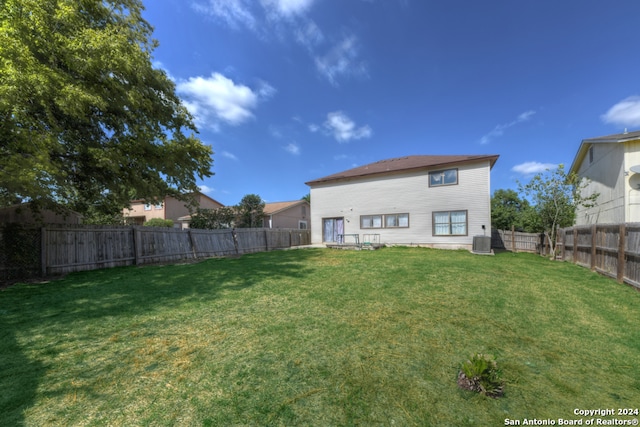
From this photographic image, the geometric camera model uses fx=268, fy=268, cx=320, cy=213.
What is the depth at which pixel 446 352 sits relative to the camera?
3029 millimetres

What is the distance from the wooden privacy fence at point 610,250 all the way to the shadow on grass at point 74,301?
25.4ft

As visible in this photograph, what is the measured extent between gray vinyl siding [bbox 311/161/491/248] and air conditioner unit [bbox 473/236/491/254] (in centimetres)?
93

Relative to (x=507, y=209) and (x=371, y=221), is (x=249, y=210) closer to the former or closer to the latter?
(x=371, y=221)

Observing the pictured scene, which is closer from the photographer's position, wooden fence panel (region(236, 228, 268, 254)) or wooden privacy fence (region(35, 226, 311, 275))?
wooden privacy fence (region(35, 226, 311, 275))

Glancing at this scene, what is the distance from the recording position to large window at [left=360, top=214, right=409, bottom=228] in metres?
16.5

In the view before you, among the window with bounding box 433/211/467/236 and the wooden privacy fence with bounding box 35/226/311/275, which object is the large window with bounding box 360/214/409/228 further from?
the wooden privacy fence with bounding box 35/226/311/275

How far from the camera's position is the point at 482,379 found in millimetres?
2350

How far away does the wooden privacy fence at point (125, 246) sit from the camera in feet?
27.3

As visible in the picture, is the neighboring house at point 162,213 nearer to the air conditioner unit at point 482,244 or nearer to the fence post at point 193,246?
the fence post at point 193,246

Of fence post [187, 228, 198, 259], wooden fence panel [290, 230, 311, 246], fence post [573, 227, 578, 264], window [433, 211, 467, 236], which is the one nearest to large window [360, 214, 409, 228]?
window [433, 211, 467, 236]

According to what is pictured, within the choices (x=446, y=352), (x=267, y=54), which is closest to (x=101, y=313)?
(x=446, y=352)

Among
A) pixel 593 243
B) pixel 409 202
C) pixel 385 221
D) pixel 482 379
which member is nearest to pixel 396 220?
pixel 385 221

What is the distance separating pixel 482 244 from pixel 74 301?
599 inches

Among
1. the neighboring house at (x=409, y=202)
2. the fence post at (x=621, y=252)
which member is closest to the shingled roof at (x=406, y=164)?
the neighboring house at (x=409, y=202)
